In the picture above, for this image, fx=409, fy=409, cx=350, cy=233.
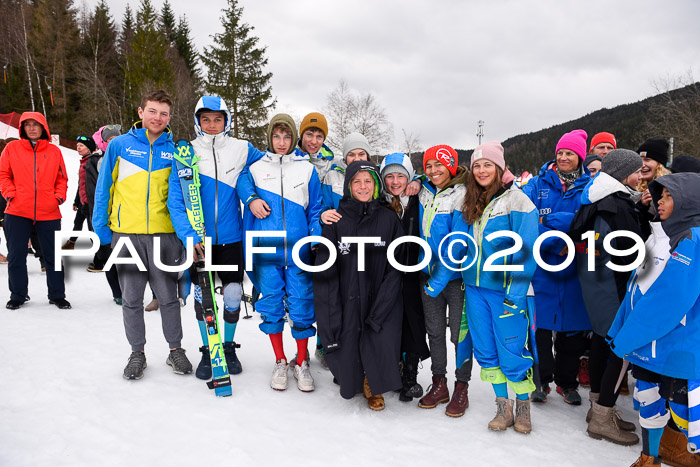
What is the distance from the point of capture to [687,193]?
2.26 m

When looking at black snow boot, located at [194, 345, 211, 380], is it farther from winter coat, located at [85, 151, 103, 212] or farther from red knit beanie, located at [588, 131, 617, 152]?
red knit beanie, located at [588, 131, 617, 152]

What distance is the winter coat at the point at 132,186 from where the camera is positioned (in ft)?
11.2

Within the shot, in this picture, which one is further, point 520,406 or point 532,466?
point 520,406

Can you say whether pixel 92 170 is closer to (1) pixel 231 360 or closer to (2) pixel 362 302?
(1) pixel 231 360

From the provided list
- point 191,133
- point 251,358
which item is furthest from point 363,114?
point 251,358

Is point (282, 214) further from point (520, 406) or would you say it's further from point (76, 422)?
point (520, 406)

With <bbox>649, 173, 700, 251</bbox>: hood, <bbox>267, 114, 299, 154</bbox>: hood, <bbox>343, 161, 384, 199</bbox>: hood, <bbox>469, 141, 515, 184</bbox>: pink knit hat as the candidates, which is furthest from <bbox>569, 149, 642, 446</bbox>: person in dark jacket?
<bbox>267, 114, 299, 154</bbox>: hood

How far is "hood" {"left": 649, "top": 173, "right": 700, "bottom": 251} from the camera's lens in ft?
7.36

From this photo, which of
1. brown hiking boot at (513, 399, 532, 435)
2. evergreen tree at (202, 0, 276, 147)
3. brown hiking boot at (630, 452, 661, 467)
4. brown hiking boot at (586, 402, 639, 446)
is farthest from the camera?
evergreen tree at (202, 0, 276, 147)

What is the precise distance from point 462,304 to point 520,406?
830 mm

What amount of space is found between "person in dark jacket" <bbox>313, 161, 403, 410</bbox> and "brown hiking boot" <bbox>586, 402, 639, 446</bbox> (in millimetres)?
1404

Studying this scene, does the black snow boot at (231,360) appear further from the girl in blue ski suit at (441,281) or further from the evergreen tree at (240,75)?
the evergreen tree at (240,75)

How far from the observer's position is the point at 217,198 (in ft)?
11.6

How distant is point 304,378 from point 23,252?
4271 millimetres
